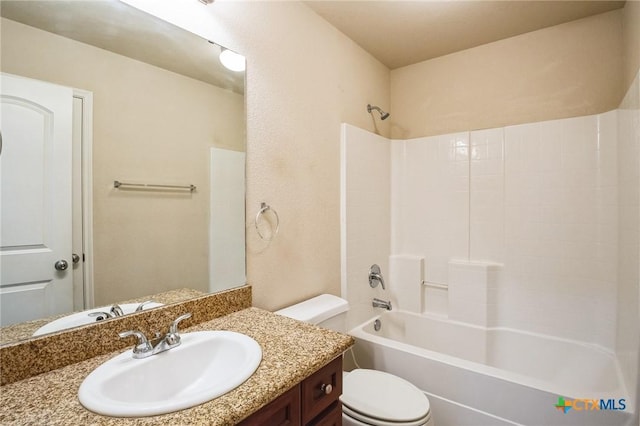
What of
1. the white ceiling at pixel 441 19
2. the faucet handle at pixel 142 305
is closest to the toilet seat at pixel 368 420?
the faucet handle at pixel 142 305

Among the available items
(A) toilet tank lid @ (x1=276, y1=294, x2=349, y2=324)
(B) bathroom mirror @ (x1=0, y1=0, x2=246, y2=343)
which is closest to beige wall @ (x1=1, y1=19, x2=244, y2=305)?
(B) bathroom mirror @ (x1=0, y1=0, x2=246, y2=343)

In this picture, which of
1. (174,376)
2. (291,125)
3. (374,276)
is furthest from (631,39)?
(174,376)

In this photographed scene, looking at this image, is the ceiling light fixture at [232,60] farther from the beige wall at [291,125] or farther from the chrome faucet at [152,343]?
the chrome faucet at [152,343]

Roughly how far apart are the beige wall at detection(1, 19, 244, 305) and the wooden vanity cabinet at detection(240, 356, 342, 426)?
63 centimetres

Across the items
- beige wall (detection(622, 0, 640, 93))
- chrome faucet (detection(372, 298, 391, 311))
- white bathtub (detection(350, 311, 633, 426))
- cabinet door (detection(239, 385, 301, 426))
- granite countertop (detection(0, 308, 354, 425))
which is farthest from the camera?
chrome faucet (detection(372, 298, 391, 311))

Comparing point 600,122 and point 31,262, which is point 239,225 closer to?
point 31,262

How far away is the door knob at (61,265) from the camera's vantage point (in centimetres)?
94

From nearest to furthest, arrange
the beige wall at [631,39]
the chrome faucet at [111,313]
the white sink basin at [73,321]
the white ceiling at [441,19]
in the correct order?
the white sink basin at [73,321] → the chrome faucet at [111,313] → the beige wall at [631,39] → the white ceiling at [441,19]

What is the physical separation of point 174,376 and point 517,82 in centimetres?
268

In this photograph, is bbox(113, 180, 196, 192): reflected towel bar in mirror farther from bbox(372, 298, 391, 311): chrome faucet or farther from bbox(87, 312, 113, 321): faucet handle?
bbox(372, 298, 391, 311): chrome faucet

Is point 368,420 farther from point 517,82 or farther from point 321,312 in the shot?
point 517,82

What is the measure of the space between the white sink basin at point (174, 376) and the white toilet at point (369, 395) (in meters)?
0.53

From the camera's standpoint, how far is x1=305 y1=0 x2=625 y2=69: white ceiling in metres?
1.85

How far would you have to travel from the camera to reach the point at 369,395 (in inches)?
57.6
